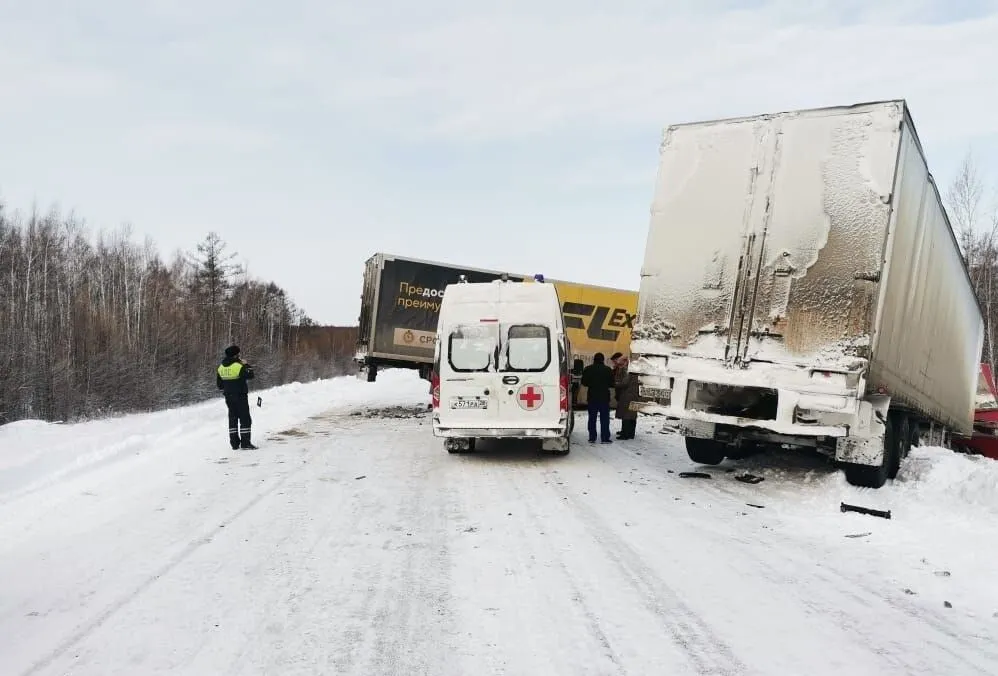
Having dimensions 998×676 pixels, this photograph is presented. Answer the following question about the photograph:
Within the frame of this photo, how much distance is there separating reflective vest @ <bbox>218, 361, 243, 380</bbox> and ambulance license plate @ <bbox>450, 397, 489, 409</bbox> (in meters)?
3.71

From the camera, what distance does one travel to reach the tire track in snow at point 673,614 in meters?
3.46

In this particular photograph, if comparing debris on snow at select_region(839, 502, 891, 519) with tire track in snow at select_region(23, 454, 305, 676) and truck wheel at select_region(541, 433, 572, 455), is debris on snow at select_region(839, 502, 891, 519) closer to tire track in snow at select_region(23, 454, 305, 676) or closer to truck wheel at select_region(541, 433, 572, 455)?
truck wheel at select_region(541, 433, 572, 455)

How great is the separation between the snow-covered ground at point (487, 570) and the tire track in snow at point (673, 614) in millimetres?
17

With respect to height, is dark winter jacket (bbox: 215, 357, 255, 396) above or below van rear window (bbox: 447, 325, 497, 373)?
below

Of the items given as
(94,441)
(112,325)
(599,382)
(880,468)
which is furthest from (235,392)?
(112,325)

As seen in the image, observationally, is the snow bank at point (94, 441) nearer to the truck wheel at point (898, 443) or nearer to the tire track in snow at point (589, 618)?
the tire track in snow at point (589, 618)

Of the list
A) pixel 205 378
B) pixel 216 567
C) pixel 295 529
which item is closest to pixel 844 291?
pixel 295 529

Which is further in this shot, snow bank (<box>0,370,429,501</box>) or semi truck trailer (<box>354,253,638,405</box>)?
semi truck trailer (<box>354,253,638,405</box>)

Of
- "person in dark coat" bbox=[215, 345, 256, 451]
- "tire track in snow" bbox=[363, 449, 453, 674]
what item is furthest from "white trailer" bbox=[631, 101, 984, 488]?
"person in dark coat" bbox=[215, 345, 256, 451]

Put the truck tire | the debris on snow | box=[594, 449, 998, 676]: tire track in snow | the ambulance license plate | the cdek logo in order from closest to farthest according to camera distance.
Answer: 1. box=[594, 449, 998, 676]: tire track in snow
2. the debris on snow
3. the truck tire
4. the ambulance license plate
5. the cdek logo

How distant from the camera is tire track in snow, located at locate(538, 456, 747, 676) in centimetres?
346

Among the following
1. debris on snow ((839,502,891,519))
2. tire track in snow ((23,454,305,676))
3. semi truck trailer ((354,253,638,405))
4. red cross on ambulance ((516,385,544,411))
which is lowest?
tire track in snow ((23,454,305,676))

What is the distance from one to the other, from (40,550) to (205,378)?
2794 cm

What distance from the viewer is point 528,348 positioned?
9.91 meters
